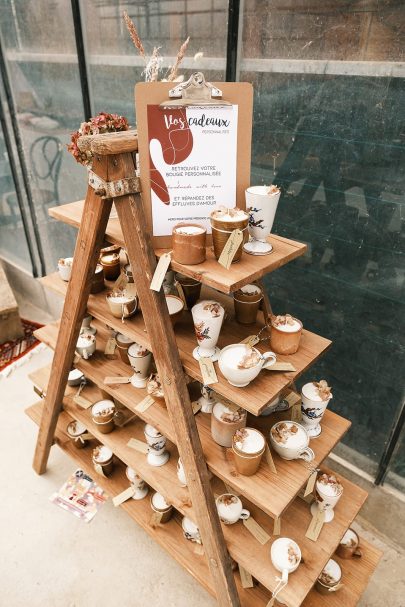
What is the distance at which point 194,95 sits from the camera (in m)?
1.14

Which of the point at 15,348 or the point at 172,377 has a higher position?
the point at 172,377

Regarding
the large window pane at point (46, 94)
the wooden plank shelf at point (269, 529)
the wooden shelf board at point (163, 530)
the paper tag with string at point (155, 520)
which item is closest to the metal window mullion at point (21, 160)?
the large window pane at point (46, 94)

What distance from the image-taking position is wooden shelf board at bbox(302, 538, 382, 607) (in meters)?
1.59

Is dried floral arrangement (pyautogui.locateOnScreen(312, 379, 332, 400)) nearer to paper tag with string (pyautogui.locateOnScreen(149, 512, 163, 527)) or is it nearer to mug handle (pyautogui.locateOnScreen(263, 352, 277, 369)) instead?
mug handle (pyautogui.locateOnScreen(263, 352, 277, 369))

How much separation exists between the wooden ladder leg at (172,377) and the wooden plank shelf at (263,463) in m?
0.08

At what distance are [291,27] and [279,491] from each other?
1.62m

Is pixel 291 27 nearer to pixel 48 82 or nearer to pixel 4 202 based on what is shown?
pixel 48 82

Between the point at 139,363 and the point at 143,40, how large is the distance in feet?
5.09

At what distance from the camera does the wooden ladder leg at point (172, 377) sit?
1.22 meters

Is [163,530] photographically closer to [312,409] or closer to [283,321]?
[312,409]

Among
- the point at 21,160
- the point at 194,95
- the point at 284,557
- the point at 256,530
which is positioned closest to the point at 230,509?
the point at 256,530

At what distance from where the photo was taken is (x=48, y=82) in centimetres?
262

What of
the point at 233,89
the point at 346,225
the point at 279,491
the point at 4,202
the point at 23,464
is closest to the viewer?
the point at 233,89

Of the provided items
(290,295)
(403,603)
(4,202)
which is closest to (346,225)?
(290,295)
